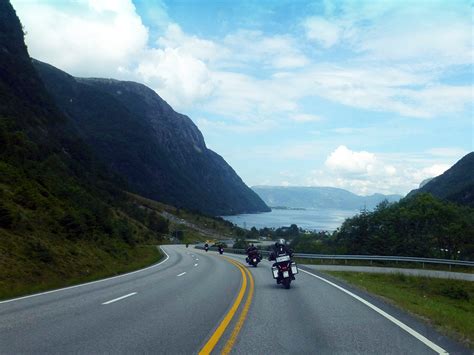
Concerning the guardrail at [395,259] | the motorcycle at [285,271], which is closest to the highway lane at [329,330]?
the motorcycle at [285,271]

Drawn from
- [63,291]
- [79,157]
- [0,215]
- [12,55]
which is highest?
[12,55]

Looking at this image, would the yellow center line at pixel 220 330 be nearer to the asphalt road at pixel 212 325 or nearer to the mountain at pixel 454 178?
the asphalt road at pixel 212 325

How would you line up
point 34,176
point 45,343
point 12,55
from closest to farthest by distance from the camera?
point 45,343 → point 34,176 → point 12,55

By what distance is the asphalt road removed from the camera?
6.85 metres

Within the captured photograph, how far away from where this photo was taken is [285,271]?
49.9ft

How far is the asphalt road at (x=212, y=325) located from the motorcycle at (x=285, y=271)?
155cm

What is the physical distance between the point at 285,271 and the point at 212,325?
706 centimetres

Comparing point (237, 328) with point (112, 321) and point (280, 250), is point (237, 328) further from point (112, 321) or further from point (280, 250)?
point (280, 250)

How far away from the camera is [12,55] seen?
97188mm

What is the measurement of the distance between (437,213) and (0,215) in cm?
4164

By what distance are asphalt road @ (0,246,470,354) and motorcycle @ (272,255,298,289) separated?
155 cm

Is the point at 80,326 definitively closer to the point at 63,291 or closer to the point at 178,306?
the point at 178,306

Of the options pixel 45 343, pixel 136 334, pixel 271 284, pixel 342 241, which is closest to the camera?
pixel 45 343

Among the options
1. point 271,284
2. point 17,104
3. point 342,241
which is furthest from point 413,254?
point 17,104
